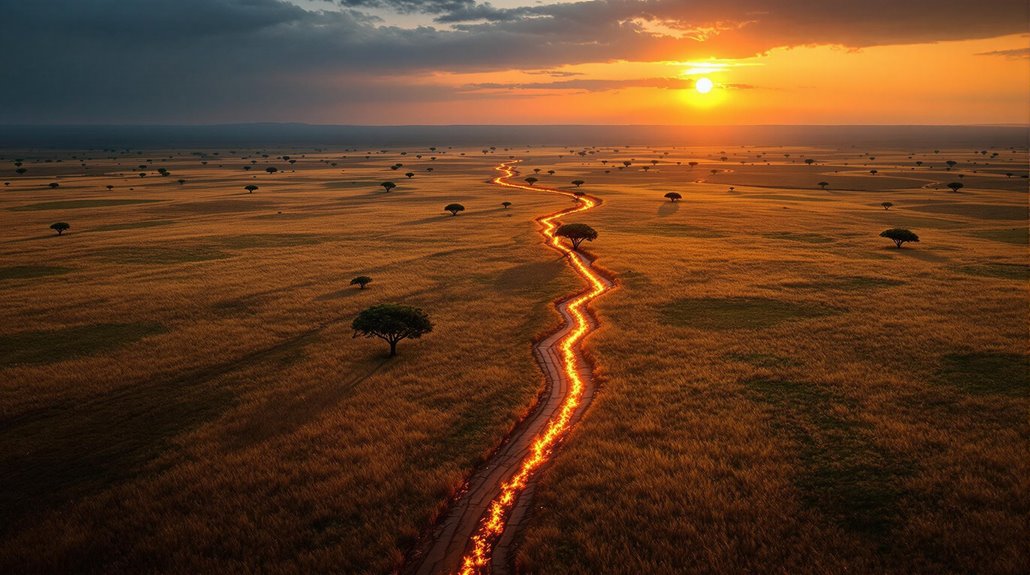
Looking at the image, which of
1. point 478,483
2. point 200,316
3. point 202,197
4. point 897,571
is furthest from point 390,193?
point 897,571

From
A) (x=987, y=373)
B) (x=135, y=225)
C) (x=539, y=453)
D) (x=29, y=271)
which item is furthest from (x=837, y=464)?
(x=135, y=225)

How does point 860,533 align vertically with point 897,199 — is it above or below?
below

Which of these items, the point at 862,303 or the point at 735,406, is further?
the point at 862,303

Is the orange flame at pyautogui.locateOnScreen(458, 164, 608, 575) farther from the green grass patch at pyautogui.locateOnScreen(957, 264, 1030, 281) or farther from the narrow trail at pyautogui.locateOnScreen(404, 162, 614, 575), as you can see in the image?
the green grass patch at pyautogui.locateOnScreen(957, 264, 1030, 281)

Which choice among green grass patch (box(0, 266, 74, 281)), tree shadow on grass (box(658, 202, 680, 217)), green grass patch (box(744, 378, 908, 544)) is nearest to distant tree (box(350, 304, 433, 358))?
green grass patch (box(744, 378, 908, 544))

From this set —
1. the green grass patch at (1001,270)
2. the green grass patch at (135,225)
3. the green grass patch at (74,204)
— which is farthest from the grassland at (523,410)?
the green grass patch at (74,204)

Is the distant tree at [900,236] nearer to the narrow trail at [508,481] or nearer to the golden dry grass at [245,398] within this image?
the golden dry grass at [245,398]

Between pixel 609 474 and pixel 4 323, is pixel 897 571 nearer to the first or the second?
pixel 609 474
